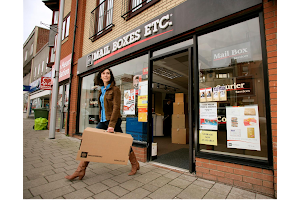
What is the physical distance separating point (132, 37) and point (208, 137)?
10.5 feet

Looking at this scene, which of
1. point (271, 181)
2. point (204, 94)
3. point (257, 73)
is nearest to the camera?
point (271, 181)

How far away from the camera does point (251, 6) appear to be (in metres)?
2.39

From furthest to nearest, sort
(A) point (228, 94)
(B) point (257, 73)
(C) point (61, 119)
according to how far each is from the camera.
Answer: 1. (C) point (61, 119)
2. (A) point (228, 94)
3. (B) point (257, 73)

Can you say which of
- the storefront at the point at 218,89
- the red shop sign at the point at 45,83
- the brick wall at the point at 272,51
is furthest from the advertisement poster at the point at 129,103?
the red shop sign at the point at 45,83

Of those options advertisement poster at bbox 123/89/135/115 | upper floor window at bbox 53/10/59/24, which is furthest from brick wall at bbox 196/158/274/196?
upper floor window at bbox 53/10/59/24

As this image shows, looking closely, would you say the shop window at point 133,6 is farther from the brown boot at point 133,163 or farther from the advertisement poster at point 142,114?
the brown boot at point 133,163

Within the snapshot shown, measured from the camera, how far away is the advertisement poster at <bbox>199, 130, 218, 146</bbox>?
277 cm

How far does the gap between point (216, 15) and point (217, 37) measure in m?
0.38

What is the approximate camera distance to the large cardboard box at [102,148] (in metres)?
2.18

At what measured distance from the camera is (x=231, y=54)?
277 cm

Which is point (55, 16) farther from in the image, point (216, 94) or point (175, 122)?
point (216, 94)

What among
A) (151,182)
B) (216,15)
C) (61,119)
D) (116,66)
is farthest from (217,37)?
(61,119)

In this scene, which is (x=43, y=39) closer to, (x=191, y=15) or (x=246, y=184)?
(x=191, y=15)

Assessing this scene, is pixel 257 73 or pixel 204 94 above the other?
pixel 257 73
